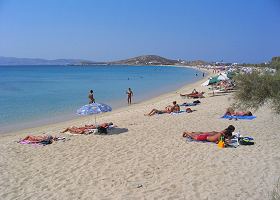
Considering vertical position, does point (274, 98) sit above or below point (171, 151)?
above

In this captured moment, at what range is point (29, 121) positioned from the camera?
1930cm

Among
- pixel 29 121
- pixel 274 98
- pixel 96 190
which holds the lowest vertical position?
pixel 29 121

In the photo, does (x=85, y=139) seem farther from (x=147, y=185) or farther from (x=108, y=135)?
(x=147, y=185)

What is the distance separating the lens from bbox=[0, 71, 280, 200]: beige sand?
699 cm

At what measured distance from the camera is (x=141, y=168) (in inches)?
334

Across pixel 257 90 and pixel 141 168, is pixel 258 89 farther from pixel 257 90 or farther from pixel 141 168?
pixel 141 168

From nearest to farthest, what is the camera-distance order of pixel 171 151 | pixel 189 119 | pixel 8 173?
pixel 8 173, pixel 171 151, pixel 189 119

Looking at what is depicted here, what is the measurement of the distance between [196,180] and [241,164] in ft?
5.24

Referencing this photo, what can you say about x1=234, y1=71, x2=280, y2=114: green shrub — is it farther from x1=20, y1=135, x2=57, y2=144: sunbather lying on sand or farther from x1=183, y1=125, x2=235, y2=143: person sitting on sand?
x1=20, y1=135, x2=57, y2=144: sunbather lying on sand

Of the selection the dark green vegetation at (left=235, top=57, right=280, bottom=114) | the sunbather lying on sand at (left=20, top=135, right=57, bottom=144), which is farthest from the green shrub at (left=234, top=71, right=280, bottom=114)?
the sunbather lying on sand at (left=20, top=135, right=57, bottom=144)

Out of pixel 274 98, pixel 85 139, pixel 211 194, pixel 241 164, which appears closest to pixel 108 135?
pixel 85 139

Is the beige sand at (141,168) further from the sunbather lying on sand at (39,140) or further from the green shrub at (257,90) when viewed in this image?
the green shrub at (257,90)

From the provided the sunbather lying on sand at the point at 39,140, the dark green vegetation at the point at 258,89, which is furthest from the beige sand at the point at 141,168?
the dark green vegetation at the point at 258,89

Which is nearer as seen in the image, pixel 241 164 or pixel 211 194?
pixel 211 194
